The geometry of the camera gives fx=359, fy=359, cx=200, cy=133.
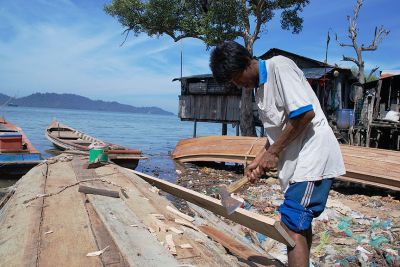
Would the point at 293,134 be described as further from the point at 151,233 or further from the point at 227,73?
the point at 151,233

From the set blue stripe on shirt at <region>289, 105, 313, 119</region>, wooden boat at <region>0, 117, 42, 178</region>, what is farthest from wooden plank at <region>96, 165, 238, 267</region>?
wooden boat at <region>0, 117, 42, 178</region>

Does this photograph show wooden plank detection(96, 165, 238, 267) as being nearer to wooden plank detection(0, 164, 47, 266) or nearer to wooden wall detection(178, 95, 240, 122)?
wooden plank detection(0, 164, 47, 266)

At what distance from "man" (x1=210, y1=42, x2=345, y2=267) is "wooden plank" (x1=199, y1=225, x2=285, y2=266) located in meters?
0.52

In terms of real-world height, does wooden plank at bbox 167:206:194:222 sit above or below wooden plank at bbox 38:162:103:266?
below

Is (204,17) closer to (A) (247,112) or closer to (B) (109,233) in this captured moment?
(A) (247,112)

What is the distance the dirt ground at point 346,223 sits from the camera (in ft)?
16.1

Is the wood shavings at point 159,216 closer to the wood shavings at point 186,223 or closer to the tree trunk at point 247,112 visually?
the wood shavings at point 186,223

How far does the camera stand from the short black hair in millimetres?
2475

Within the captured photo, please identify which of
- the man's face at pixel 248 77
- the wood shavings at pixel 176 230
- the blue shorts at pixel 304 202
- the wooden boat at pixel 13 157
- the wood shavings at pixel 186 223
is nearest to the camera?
the blue shorts at pixel 304 202

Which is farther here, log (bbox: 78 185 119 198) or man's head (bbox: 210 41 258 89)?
log (bbox: 78 185 119 198)

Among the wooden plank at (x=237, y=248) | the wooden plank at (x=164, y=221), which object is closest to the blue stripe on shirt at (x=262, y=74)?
the wooden plank at (x=164, y=221)

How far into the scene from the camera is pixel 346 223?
657 centimetres

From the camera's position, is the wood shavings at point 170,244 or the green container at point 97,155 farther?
the green container at point 97,155

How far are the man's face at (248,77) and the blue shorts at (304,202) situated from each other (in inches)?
30.5
